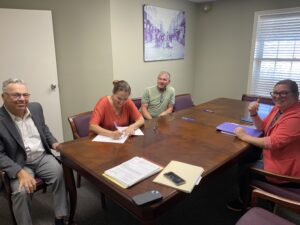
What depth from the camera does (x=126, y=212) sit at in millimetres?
2021

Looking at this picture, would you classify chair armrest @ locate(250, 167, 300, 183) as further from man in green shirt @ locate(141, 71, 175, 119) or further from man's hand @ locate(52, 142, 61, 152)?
man in green shirt @ locate(141, 71, 175, 119)

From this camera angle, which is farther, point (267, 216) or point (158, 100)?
point (158, 100)

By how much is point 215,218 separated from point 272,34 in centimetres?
318

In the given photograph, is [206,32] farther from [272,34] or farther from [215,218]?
[215,218]

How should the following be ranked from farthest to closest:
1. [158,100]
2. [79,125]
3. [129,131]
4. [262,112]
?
[158,100] < [262,112] < [79,125] < [129,131]

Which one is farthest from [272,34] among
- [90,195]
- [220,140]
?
[90,195]

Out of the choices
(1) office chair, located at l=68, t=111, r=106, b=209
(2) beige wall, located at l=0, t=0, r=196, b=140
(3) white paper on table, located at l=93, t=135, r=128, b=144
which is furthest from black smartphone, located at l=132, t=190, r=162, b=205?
(2) beige wall, located at l=0, t=0, r=196, b=140

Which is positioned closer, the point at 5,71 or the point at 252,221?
the point at 252,221

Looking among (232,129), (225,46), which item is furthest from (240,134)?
(225,46)

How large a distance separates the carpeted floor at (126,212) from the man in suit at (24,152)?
0.29m

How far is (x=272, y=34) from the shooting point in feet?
12.4

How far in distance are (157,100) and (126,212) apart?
1467 mm

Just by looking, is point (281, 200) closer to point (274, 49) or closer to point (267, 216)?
point (267, 216)

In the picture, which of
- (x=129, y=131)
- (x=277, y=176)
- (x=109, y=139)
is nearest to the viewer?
(x=277, y=176)
